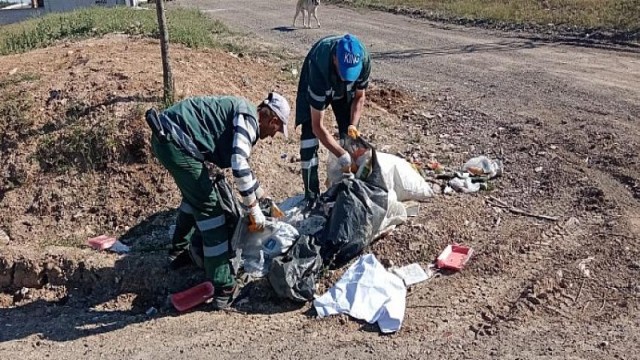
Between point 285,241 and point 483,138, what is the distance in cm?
330

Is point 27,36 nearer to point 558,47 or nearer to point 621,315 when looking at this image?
point 558,47

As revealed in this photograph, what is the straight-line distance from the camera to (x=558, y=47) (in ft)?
40.7

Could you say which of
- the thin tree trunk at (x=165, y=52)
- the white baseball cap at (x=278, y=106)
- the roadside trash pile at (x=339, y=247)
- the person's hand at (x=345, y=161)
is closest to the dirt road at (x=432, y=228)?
the roadside trash pile at (x=339, y=247)

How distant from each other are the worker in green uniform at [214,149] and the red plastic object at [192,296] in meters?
0.12

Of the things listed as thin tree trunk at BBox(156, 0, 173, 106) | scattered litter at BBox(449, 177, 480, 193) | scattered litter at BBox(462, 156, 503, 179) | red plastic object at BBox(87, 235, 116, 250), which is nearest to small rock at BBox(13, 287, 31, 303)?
red plastic object at BBox(87, 235, 116, 250)

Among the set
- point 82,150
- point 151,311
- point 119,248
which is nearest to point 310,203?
point 151,311

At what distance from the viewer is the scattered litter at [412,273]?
4688 mm

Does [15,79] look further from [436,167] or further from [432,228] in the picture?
[432,228]

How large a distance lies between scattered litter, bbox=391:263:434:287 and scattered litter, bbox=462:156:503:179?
5.33 ft

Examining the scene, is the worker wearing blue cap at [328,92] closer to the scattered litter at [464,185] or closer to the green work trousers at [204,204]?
the green work trousers at [204,204]

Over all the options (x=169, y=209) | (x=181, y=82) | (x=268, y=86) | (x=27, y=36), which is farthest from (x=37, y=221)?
(x=27, y=36)

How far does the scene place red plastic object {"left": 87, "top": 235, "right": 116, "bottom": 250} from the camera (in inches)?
211

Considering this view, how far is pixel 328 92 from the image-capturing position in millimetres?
4867

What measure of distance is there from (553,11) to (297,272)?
519 inches
